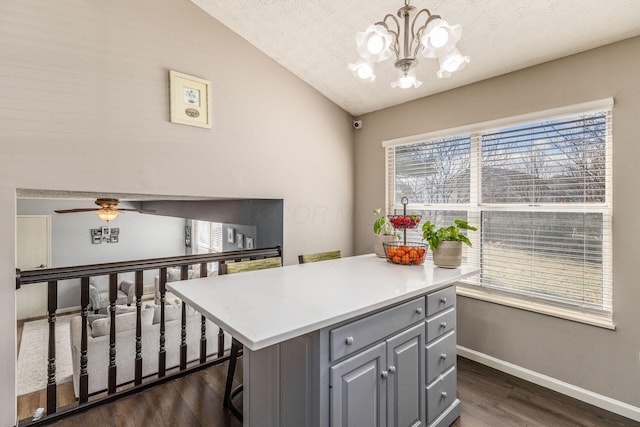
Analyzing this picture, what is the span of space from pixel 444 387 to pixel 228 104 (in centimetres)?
261

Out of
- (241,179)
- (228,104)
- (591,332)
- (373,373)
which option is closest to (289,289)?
(373,373)

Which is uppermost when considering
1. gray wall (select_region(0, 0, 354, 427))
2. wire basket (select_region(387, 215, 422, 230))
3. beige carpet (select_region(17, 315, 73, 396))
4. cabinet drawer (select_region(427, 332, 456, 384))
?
gray wall (select_region(0, 0, 354, 427))

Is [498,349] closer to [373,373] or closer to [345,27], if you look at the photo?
[373,373]

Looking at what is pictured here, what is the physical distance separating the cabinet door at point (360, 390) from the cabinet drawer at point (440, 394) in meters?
0.47

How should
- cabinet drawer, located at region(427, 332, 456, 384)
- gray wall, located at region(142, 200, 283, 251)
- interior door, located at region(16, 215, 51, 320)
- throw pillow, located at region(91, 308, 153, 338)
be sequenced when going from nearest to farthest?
cabinet drawer, located at region(427, 332, 456, 384) < gray wall, located at region(142, 200, 283, 251) < throw pillow, located at region(91, 308, 153, 338) < interior door, located at region(16, 215, 51, 320)

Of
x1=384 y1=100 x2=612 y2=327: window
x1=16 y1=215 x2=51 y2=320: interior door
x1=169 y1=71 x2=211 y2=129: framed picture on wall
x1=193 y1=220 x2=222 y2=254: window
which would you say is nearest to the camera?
x1=384 y1=100 x2=612 y2=327: window

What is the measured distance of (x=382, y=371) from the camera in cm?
144

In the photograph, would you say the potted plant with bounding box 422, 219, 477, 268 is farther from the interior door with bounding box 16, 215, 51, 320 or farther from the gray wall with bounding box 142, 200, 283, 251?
the interior door with bounding box 16, 215, 51, 320

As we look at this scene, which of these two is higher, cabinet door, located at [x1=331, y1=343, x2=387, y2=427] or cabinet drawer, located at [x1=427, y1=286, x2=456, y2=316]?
cabinet drawer, located at [x1=427, y1=286, x2=456, y2=316]

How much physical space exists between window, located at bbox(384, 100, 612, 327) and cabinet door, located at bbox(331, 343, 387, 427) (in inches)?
68.1

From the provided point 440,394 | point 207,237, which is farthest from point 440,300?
point 207,237

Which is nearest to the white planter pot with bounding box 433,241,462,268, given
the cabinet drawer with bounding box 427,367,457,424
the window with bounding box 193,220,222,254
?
the cabinet drawer with bounding box 427,367,457,424

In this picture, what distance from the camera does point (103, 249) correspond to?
24.6 feet

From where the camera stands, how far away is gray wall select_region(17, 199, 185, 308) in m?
6.86
